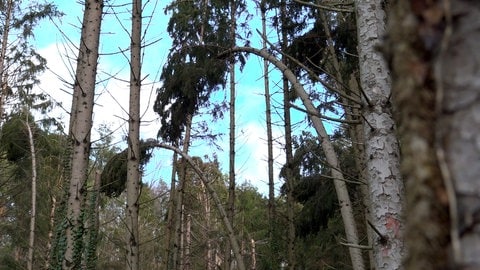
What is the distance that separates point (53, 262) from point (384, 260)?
4598mm

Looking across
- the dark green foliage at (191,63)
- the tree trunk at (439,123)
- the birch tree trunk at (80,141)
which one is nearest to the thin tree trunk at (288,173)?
the dark green foliage at (191,63)

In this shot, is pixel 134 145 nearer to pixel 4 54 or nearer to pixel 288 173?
pixel 288 173

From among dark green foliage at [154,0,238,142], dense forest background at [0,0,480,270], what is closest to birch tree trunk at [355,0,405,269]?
dense forest background at [0,0,480,270]

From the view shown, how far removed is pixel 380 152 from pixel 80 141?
10.6ft

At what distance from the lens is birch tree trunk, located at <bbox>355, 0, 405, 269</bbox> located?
7.88 ft

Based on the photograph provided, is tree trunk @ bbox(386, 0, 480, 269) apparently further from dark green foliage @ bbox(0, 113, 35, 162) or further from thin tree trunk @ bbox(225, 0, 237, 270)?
dark green foliage @ bbox(0, 113, 35, 162)

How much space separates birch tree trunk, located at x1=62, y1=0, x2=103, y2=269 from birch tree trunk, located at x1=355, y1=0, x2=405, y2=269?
3079mm

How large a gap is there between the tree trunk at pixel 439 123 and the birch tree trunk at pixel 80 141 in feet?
14.6

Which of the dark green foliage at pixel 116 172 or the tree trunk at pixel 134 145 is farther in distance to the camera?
the dark green foliage at pixel 116 172

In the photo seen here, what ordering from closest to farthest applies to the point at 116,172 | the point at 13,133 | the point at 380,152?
the point at 380,152, the point at 116,172, the point at 13,133

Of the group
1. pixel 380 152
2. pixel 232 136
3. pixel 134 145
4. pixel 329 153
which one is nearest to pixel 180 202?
pixel 232 136

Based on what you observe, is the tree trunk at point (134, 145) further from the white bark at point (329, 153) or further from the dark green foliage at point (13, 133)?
the dark green foliage at point (13, 133)

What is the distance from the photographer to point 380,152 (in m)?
2.56

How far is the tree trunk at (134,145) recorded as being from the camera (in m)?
5.11
